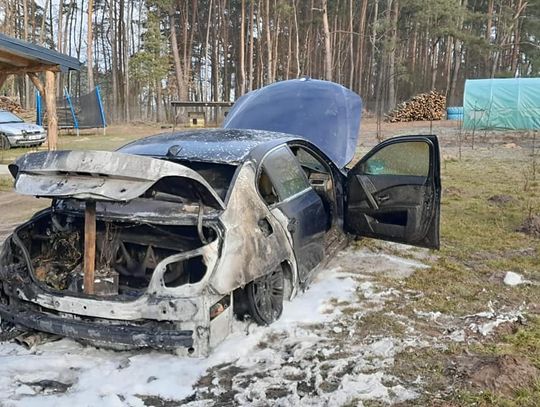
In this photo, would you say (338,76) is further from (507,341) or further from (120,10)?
(507,341)

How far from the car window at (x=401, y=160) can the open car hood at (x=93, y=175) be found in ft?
8.67

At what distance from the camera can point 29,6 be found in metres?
39.3

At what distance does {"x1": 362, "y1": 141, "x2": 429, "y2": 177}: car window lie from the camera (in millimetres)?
5109

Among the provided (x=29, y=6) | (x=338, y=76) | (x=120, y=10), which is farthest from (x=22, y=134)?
(x=338, y=76)

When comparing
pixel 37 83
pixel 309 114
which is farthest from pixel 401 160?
pixel 37 83

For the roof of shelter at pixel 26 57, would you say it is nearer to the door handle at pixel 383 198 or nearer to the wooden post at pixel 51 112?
the wooden post at pixel 51 112

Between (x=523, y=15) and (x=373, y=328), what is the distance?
45491mm

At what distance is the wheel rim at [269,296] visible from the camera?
12.4 ft

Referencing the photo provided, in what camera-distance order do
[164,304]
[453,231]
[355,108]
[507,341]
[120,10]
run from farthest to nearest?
[120,10]
[355,108]
[453,231]
[507,341]
[164,304]

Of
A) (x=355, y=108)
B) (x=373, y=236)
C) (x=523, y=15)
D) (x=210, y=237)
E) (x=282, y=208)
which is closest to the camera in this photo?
(x=210, y=237)

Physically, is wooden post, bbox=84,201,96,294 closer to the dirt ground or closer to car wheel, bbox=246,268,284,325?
the dirt ground

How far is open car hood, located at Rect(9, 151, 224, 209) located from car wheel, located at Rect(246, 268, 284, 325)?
107cm

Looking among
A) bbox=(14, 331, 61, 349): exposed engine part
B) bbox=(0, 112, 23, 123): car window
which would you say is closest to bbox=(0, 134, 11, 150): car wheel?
bbox=(0, 112, 23, 123): car window

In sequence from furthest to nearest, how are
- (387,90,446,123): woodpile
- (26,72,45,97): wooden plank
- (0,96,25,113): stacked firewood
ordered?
(387,90,446,123): woodpile, (0,96,25,113): stacked firewood, (26,72,45,97): wooden plank
